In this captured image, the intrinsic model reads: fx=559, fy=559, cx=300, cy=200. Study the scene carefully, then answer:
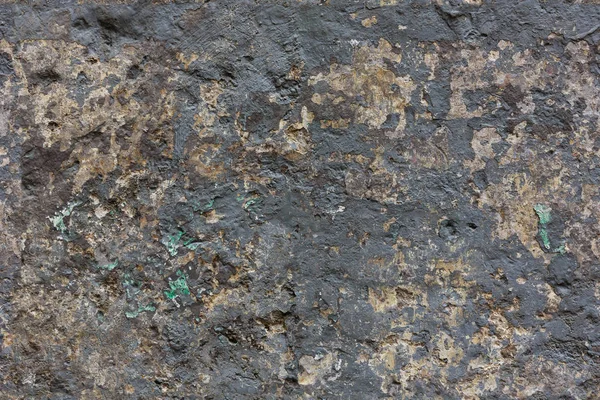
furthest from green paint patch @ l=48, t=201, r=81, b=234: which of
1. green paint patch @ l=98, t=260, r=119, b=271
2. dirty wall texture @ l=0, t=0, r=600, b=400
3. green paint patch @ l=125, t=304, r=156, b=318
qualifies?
green paint patch @ l=125, t=304, r=156, b=318

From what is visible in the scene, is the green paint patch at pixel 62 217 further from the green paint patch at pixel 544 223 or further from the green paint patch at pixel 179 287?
the green paint patch at pixel 544 223

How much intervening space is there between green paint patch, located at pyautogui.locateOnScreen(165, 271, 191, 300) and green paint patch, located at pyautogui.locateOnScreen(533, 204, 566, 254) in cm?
85

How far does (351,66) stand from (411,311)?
60 centimetres

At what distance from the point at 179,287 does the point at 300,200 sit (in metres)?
0.36

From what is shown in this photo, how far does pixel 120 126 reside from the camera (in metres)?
1.36

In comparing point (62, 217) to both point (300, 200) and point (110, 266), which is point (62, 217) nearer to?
point (110, 266)

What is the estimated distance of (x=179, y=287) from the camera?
1.35 m

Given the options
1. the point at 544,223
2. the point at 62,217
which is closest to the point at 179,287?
the point at 62,217

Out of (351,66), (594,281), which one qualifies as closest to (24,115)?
(351,66)

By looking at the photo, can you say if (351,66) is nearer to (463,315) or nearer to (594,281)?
(463,315)

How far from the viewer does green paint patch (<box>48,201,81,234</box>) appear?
53.5 inches

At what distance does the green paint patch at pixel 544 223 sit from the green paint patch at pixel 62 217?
43.1 inches

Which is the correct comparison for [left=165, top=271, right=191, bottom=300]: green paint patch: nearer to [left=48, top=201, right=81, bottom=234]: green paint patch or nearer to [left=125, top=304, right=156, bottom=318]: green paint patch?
[left=125, top=304, right=156, bottom=318]: green paint patch

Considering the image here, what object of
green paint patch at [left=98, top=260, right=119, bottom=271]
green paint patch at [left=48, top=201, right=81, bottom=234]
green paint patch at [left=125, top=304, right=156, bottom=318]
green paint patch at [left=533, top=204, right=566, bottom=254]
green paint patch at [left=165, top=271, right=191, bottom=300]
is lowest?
green paint patch at [left=125, top=304, right=156, bottom=318]
